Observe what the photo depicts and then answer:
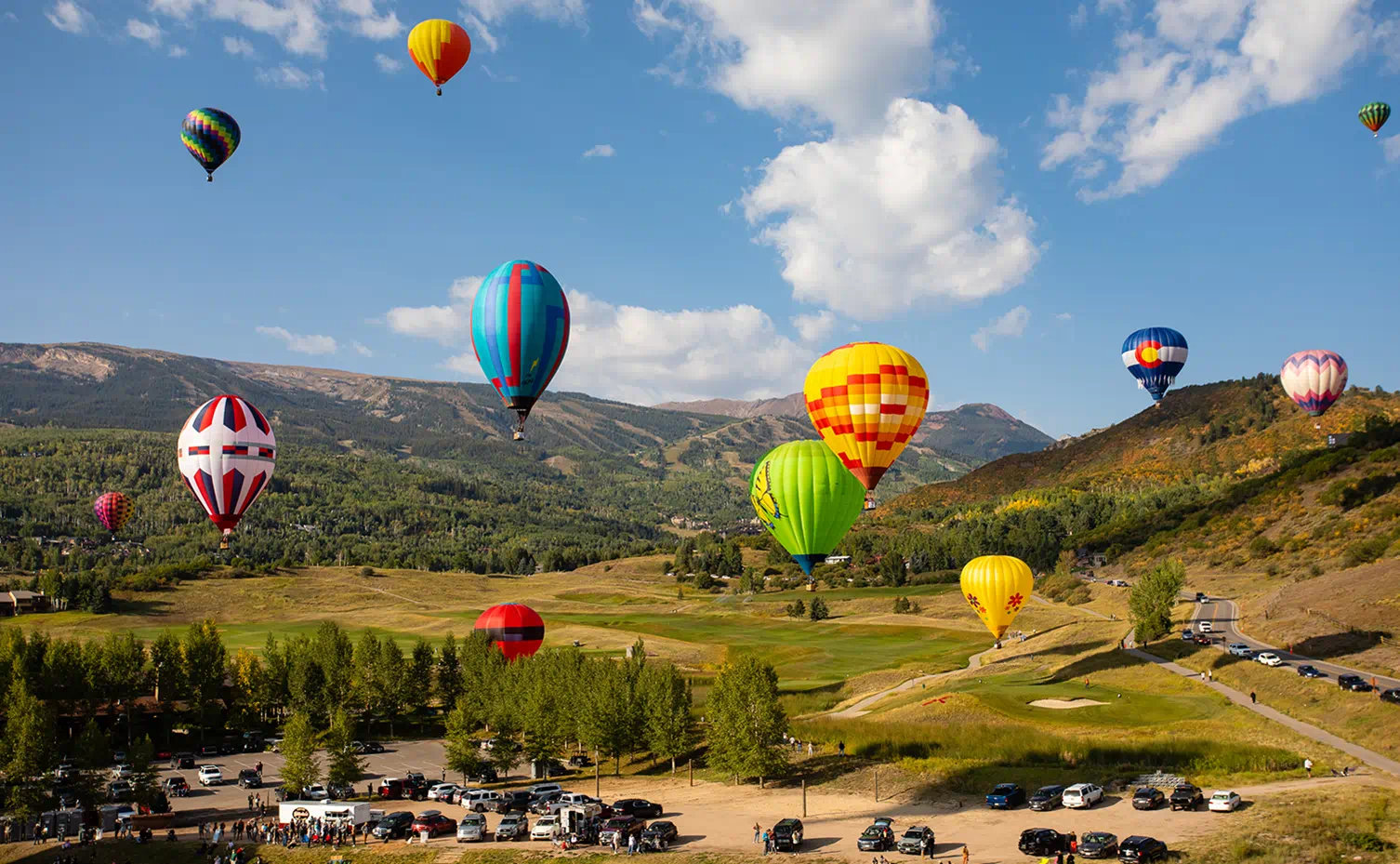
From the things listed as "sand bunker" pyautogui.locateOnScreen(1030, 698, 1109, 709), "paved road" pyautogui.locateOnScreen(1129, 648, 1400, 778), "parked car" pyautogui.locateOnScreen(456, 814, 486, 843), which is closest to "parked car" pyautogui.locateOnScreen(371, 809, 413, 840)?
"parked car" pyautogui.locateOnScreen(456, 814, 486, 843)

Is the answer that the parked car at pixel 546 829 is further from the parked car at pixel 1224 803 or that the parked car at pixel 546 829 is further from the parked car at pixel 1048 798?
the parked car at pixel 1224 803

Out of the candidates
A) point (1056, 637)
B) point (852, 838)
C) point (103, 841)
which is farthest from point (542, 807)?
point (1056, 637)

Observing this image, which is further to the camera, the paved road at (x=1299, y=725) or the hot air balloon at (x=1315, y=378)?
the hot air balloon at (x=1315, y=378)

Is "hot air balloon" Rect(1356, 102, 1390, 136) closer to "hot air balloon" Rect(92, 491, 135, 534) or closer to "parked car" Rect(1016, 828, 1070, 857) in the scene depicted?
"parked car" Rect(1016, 828, 1070, 857)

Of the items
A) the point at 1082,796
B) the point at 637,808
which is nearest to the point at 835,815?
the point at 637,808

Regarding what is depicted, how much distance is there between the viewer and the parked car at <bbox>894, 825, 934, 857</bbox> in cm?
4278

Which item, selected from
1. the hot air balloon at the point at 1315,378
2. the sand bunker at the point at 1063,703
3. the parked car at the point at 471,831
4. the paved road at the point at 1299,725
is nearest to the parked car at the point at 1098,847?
the paved road at the point at 1299,725

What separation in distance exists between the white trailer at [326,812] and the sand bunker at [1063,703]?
44765mm

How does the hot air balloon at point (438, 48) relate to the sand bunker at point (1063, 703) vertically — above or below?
above

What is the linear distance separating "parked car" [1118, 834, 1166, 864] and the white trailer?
3626 cm

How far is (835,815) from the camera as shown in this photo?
172 feet

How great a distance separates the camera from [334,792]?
200 feet

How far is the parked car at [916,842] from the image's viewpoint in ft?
140

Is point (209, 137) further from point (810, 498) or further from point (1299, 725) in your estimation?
point (1299, 725)
